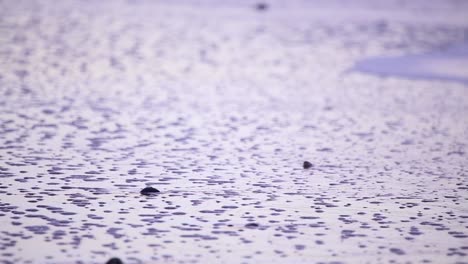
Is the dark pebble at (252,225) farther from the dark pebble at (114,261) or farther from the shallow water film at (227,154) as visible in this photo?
the dark pebble at (114,261)

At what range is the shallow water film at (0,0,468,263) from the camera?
633 centimetres

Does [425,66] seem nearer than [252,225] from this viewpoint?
No

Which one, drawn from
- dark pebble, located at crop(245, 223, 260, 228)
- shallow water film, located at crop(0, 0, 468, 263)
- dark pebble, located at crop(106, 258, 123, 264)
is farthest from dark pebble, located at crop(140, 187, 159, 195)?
dark pebble, located at crop(106, 258, 123, 264)

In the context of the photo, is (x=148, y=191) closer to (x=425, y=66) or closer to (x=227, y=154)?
(x=227, y=154)

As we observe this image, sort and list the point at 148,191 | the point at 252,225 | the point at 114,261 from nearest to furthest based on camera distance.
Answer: the point at 114,261
the point at 252,225
the point at 148,191

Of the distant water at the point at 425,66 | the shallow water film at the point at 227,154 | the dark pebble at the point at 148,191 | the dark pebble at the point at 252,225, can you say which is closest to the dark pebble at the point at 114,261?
the shallow water film at the point at 227,154

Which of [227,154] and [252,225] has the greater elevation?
[227,154]

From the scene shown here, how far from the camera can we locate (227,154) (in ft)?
30.1

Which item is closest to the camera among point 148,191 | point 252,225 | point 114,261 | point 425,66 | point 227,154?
point 114,261

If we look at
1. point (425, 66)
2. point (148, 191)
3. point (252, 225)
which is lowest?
point (252, 225)

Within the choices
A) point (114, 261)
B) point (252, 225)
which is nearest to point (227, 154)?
point (252, 225)

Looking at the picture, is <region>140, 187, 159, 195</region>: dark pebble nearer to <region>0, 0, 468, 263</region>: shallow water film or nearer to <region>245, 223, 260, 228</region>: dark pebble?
<region>0, 0, 468, 263</region>: shallow water film

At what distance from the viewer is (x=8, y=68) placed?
48.9 feet

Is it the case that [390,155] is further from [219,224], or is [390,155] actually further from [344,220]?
[219,224]
